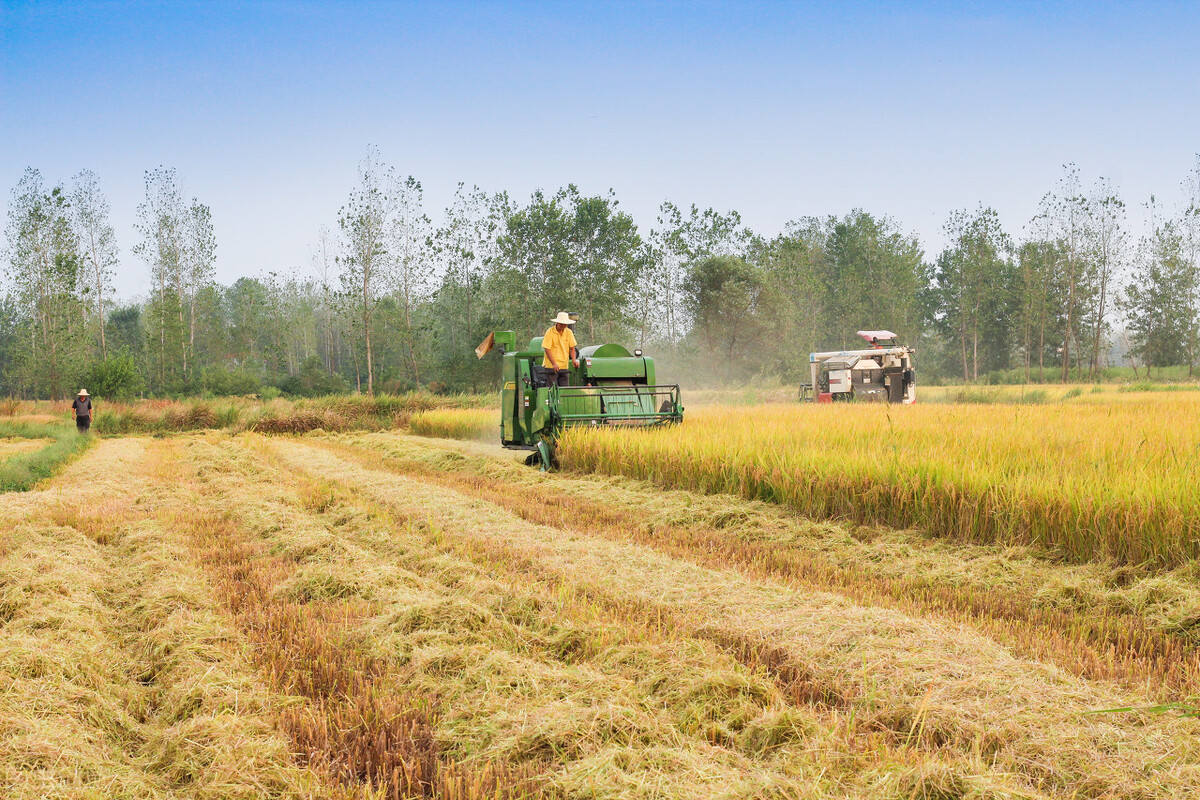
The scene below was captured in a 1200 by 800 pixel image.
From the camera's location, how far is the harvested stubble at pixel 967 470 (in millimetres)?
4758

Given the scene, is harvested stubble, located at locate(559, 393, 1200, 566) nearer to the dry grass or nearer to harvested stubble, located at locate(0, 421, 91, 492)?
harvested stubble, located at locate(0, 421, 91, 492)

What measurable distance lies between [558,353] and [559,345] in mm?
129

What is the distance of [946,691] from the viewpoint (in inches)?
114

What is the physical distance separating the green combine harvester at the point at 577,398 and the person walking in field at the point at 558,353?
0.16m

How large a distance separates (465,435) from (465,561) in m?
12.6

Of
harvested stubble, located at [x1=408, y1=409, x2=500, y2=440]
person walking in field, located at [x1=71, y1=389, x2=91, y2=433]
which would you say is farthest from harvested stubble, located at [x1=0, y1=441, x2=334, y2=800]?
person walking in field, located at [x1=71, y1=389, x2=91, y2=433]

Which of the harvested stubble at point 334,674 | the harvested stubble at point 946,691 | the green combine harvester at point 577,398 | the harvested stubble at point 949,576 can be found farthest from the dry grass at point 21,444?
the harvested stubble at point 946,691

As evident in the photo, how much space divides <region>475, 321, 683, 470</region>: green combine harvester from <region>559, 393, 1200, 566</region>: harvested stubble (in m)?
0.64

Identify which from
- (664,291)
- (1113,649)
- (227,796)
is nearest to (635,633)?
(227,796)

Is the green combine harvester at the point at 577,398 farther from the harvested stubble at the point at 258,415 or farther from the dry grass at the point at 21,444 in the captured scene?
the dry grass at the point at 21,444

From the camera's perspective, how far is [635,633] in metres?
3.60

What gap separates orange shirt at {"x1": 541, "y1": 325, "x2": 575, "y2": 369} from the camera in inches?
440

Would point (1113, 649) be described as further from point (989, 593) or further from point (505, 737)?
point (505, 737)

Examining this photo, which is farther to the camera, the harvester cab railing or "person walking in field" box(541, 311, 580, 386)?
"person walking in field" box(541, 311, 580, 386)
